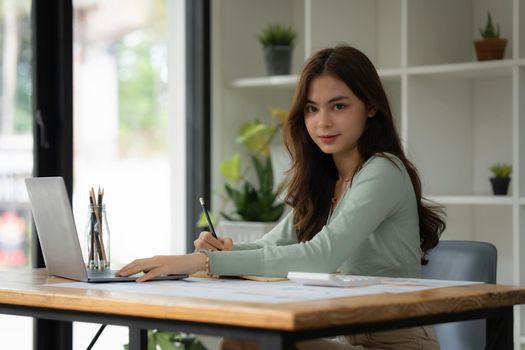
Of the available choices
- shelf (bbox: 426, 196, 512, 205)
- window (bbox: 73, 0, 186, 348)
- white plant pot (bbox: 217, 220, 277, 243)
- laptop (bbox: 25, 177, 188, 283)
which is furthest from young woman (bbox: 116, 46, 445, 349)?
window (bbox: 73, 0, 186, 348)

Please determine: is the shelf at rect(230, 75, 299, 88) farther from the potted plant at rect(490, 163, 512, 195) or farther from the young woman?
the young woman

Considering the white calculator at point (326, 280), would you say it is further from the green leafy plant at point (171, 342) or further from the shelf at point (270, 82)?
the shelf at point (270, 82)

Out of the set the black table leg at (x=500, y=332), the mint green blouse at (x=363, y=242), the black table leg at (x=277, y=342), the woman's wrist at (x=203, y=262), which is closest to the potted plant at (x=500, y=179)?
the mint green blouse at (x=363, y=242)

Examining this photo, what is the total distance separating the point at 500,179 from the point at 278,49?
1153 mm

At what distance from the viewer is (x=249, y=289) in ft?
6.15

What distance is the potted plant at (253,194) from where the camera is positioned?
13.1ft

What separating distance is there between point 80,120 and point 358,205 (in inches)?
76.4

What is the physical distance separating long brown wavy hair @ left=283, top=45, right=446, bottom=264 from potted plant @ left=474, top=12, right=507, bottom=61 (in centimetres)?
116

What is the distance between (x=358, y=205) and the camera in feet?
7.23

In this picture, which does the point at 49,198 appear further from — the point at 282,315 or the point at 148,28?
the point at 148,28

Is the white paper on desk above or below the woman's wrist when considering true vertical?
below

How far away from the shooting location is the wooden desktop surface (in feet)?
4.83

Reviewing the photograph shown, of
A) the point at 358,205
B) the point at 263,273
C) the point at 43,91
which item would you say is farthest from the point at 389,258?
the point at 43,91

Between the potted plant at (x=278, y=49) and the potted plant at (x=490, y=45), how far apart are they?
0.90 metres
